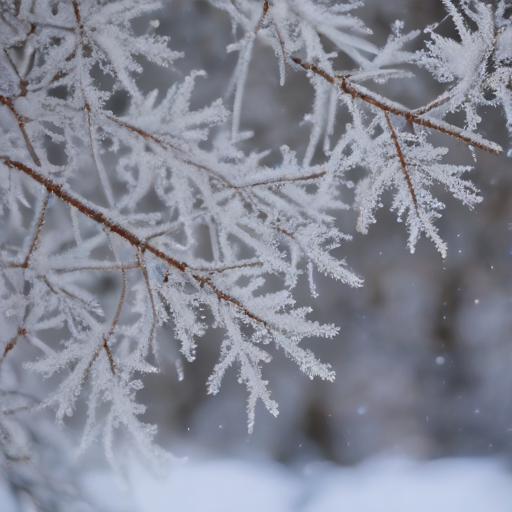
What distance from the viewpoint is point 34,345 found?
431 millimetres

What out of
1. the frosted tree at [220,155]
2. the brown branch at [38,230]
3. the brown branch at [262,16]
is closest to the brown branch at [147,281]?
the frosted tree at [220,155]

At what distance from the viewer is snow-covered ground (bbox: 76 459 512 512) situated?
515 millimetres

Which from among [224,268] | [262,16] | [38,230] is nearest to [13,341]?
[38,230]

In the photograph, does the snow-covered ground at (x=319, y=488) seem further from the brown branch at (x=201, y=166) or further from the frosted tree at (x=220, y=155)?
the brown branch at (x=201, y=166)

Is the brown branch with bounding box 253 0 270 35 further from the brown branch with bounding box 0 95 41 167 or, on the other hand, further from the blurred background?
the brown branch with bounding box 0 95 41 167

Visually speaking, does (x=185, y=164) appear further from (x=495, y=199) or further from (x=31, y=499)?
(x=31, y=499)

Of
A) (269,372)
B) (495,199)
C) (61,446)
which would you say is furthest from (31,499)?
(495,199)

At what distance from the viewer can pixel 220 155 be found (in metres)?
0.35

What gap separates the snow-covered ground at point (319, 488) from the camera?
0.51 meters

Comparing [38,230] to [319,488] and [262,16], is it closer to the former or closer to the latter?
[262,16]

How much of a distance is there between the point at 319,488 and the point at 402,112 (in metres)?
0.52

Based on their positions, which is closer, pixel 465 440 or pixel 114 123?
pixel 114 123

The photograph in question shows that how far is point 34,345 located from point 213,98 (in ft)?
1.19

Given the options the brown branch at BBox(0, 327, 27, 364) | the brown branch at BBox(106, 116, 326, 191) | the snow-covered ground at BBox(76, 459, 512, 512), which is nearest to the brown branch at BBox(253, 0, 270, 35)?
the brown branch at BBox(106, 116, 326, 191)
